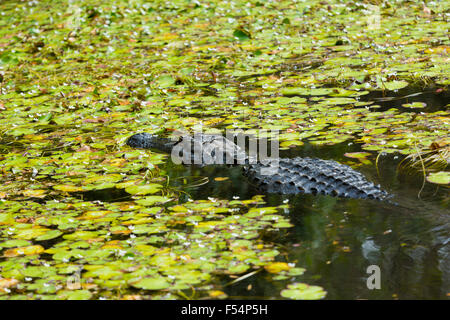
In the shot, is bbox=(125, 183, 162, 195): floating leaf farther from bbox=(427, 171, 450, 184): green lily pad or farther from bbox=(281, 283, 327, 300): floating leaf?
bbox=(427, 171, 450, 184): green lily pad

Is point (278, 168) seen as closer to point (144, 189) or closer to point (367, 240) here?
point (144, 189)

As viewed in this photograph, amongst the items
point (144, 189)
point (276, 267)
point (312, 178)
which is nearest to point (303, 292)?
point (276, 267)

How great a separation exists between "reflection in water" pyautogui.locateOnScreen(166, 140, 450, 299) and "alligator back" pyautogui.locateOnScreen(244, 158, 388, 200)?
0.21ft

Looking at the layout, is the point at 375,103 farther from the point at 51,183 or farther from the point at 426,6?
the point at 426,6

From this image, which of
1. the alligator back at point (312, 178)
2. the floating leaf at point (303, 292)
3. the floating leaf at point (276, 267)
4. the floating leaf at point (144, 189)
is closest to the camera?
the floating leaf at point (303, 292)

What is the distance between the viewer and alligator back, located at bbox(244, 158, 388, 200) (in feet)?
12.7

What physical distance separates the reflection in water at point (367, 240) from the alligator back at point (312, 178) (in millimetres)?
64

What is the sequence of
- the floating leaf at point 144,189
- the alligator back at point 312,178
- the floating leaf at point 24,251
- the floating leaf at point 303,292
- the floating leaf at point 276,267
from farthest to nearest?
the floating leaf at point 144,189
the alligator back at point 312,178
the floating leaf at point 24,251
the floating leaf at point 276,267
the floating leaf at point 303,292

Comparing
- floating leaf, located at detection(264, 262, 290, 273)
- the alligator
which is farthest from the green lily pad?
floating leaf, located at detection(264, 262, 290, 273)

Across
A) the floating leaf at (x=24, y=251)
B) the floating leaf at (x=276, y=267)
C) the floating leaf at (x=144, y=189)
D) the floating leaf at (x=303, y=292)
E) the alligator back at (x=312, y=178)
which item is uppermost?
the alligator back at (x=312, y=178)

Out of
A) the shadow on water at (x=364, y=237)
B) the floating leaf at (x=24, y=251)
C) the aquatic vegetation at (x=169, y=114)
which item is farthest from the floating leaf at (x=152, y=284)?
the floating leaf at (x=24, y=251)

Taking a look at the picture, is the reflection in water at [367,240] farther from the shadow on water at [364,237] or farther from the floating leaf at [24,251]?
the floating leaf at [24,251]

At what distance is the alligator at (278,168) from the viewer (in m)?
3.91
